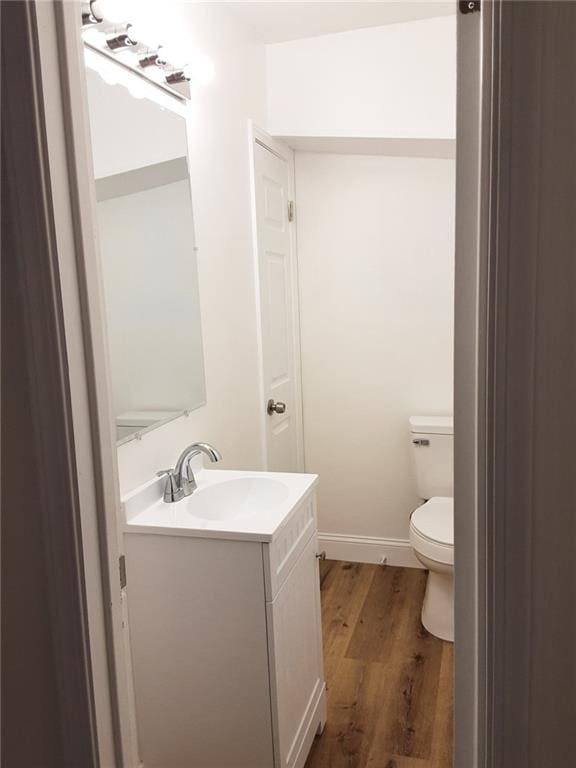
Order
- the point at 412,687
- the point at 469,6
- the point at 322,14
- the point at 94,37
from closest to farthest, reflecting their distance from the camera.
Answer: the point at 469,6 < the point at 94,37 < the point at 412,687 < the point at 322,14

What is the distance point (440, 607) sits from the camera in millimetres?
2709

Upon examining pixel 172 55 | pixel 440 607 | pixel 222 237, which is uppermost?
pixel 172 55

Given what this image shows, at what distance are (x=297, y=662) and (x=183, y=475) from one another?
63 centimetres

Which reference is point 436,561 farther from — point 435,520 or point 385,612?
point 385,612

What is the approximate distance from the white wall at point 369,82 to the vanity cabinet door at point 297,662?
1777 millimetres

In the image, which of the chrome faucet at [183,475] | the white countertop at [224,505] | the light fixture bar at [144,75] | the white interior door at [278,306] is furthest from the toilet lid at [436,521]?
the light fixture bar at [144,75]

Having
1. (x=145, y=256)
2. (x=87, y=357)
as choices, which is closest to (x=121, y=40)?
(x=145, y=256)

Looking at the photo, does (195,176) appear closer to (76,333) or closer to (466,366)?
(76,333)

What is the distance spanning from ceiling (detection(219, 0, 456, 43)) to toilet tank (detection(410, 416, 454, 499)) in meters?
1.72

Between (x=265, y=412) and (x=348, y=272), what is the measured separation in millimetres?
893

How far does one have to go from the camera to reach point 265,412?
2.80m

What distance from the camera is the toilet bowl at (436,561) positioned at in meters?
2.57

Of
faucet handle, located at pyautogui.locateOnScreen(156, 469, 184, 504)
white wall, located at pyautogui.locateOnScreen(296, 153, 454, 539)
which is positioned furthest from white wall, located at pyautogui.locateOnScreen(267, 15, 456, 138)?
faucet handle, located at pyautogui.locateOnScreen(156, 469, 184, 504)

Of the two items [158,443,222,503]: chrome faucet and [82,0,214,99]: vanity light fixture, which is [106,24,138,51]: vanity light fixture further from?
[158,443,222,503]: chrome faucet
